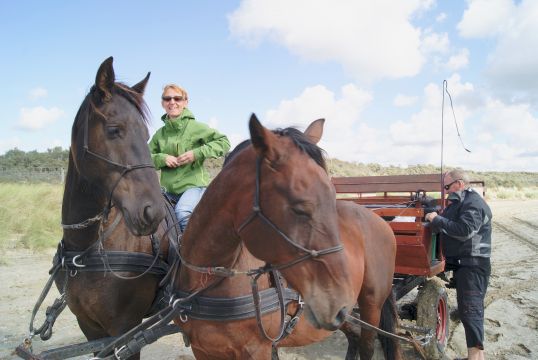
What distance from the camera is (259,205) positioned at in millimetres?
1954

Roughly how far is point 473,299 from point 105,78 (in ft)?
14.5

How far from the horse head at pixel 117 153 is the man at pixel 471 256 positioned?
11.7 ft

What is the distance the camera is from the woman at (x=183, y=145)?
3.54 meters

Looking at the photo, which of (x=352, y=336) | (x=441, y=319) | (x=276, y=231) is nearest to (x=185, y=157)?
(x=276, y=231)

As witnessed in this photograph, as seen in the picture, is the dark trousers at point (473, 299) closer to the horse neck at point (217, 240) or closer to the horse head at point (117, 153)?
the horse neck at point (217, 240)

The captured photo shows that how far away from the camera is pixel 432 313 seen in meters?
4.71

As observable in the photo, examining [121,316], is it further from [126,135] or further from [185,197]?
[126,135]

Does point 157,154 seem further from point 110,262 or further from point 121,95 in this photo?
point 110,262

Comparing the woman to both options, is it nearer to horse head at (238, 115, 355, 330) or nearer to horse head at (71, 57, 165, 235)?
horse head at (71, 57, 165, 235)

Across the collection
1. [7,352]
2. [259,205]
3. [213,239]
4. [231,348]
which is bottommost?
[7,352]

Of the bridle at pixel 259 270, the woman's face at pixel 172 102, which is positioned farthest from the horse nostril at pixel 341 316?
the woman's face at pixel 172 102

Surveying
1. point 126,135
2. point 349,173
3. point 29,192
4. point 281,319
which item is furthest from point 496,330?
point 349,173

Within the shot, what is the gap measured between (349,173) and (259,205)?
43240 millimetres

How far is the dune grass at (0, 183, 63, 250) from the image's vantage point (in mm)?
10818
